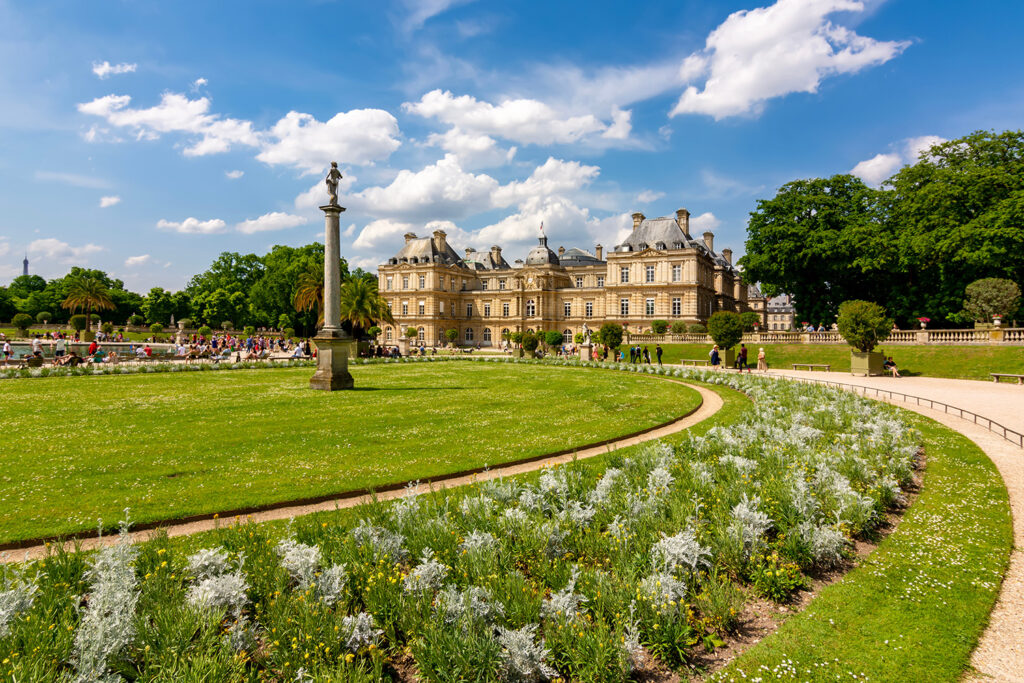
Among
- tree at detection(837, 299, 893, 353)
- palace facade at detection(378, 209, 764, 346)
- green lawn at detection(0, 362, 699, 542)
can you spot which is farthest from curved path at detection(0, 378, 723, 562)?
palace facade at detection(378, 209, 764, 346)

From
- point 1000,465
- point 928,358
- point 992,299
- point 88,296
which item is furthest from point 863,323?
point 88,296

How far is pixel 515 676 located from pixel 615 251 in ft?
225

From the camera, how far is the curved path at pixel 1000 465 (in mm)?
4258

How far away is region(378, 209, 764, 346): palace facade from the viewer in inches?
2591

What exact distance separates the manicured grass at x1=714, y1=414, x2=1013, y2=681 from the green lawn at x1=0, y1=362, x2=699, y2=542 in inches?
223

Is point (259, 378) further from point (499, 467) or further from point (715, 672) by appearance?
point (715, 672)

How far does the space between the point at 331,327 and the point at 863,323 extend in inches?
1037

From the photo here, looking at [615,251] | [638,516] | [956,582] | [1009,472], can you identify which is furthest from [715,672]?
[615,251]

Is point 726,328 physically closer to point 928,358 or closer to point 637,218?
point 928,358

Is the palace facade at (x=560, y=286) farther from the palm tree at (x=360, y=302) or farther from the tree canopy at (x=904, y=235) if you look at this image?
the palm tree at (x=360, y=302)

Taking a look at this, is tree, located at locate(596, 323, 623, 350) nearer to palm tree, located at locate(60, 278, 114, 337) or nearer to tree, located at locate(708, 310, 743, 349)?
tree, located at locate(708, 310, 743, 349)

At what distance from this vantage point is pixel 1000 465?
952 centimetres

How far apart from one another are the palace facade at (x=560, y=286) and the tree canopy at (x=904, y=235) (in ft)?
56.5

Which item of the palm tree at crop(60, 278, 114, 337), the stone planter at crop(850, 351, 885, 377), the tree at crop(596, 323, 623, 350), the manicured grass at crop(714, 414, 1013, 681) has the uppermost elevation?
the palm tree at crop(60, 278, 114, 337)
